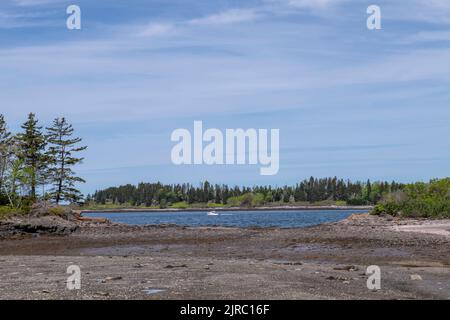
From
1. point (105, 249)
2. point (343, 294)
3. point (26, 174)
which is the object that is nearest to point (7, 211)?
point (26, 174)

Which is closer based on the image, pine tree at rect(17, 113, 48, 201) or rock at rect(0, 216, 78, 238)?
rock at rect(0, 216, 78, 238)

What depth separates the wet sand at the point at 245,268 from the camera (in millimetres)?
15781

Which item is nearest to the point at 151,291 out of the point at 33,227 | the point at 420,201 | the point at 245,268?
the point at 245,268

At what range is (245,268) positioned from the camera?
22422 mm

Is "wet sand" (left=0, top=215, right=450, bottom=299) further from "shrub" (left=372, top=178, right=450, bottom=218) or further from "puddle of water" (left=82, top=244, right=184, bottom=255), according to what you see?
"shrub" (left=372, top=178, right=450, bottom=218)

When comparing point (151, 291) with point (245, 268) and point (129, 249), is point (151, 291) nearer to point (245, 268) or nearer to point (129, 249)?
point (245, 268)

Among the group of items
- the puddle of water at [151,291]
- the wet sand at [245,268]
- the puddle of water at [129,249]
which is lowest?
the puddle of water at [129,249]

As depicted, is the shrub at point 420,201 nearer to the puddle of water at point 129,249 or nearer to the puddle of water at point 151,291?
the puddle of water at point 129,249

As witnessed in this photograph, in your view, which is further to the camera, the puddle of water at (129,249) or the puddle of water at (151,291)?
the puddle of water at (129,249)

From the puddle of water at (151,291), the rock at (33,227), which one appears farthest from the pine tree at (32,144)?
the puddle of water at (151,291)

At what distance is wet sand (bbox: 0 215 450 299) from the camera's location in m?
15.8

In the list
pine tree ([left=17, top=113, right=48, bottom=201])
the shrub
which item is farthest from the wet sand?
pine tree ([left=17, top=113, right=48, bottom=201])

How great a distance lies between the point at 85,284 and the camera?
56.9 feet
